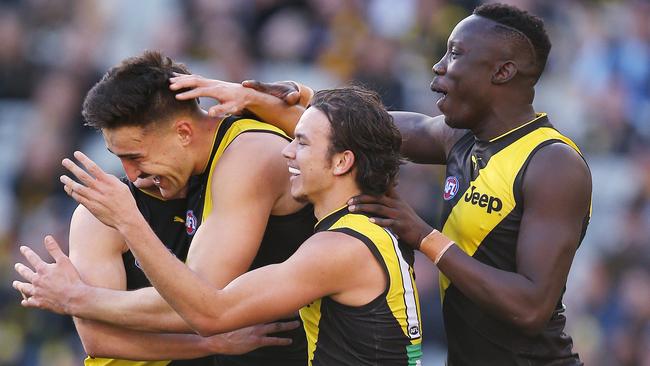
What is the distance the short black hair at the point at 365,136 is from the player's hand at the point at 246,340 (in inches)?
36.1

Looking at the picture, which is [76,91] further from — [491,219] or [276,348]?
[491,219]

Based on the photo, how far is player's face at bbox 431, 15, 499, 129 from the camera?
5.33 m

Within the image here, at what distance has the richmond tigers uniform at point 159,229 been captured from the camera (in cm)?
568

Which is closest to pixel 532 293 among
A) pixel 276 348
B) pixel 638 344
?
pixel 276 348

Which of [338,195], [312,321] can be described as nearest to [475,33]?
[338,195]

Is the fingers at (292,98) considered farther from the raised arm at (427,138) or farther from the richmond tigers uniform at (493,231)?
the richmond tigers uniform at (493,231)

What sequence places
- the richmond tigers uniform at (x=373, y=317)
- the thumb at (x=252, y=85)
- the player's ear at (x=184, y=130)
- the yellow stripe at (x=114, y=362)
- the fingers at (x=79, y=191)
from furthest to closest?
the yellow stripe at (x=114, y=362) → the thumb at (x=252, y=85) → the player's ear at (x=184, y=130) → the richmond tigers uniform at (x=373, y=317) → the fingers at (x=79, y=191)

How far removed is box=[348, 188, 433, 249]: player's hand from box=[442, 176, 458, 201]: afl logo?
1.82ft

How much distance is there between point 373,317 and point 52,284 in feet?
4.82

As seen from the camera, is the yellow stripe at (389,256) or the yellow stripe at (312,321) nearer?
the yellow stripe at (389,256)

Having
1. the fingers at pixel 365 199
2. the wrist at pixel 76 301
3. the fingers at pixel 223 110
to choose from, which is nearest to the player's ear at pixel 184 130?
the fingers at pixel 223 110

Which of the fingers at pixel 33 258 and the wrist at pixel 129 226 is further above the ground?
the wrist at pixel 129 226

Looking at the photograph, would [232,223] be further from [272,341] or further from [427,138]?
[427,138]

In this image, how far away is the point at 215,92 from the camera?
17.9ft
